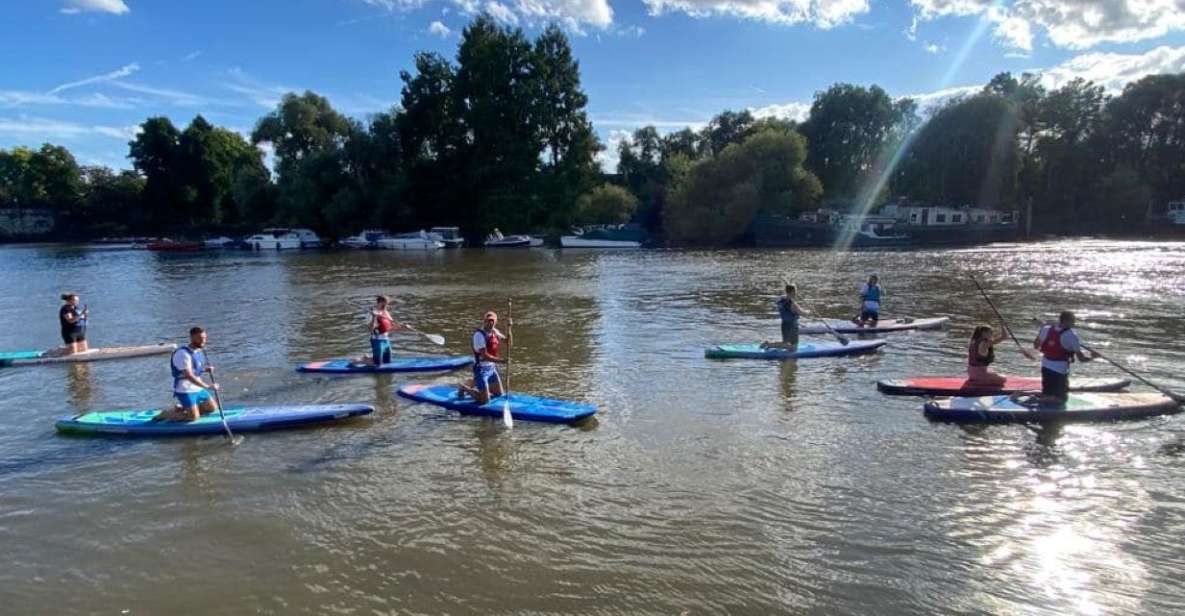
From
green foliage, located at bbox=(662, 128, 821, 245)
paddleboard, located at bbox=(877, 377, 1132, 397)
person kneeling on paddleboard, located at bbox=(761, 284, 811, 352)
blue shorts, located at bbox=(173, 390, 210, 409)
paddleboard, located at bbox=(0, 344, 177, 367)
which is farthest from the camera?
green foliage, located at bbox=(662, 128, 821, 245)

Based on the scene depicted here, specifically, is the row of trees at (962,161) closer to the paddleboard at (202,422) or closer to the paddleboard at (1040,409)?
the paddleboard at (1040,409)

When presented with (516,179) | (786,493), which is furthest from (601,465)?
(516,179)

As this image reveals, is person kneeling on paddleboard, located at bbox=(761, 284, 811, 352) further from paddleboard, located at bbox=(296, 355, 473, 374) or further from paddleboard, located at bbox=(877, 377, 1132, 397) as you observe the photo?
paddleboard, located at bbox=(296, 355, 473, 374)

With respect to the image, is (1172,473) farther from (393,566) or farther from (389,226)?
(389,226)

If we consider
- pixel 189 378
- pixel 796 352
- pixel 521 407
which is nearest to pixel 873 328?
pixel 796 352

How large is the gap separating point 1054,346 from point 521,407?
974 centimetres

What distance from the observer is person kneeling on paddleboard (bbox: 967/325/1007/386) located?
1460 cm

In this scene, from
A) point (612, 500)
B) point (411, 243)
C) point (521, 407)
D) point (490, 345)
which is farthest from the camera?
point (411, 243)

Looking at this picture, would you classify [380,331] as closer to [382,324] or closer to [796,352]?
[382,324]

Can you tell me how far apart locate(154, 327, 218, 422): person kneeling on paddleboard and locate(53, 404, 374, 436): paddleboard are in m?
0.19

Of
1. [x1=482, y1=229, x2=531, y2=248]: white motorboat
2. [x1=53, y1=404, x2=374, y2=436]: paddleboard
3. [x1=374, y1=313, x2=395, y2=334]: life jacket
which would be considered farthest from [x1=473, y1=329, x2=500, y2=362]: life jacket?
[x1=482, y1=229, x2=531, y2=248]: white motorboat

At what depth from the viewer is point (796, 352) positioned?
19.3 meters

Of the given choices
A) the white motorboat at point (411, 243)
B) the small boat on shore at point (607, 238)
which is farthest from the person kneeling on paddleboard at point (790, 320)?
the white motorboat at point (411, 243)

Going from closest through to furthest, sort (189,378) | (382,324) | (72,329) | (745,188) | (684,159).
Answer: (189,378), (382,324), (72,329), (745,188), (684,159)
